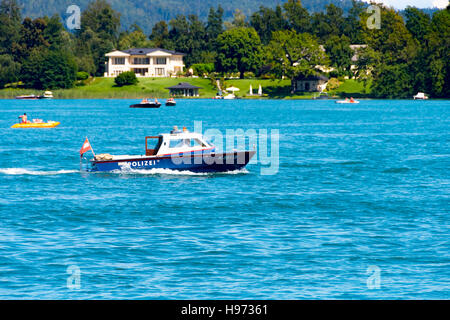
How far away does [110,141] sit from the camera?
279 feet

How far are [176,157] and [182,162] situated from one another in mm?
728

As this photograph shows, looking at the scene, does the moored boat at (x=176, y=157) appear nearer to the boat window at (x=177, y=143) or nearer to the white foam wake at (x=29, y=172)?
the boat window at (x=177, y=143)

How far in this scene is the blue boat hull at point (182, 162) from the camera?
156ft

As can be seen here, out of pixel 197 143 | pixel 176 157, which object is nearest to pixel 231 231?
pixel 176 157

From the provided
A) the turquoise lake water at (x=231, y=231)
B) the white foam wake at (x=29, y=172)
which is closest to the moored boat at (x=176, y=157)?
the turquoise lake water at (x=231, y=231)

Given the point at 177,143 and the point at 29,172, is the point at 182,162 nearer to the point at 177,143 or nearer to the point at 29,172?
the point at 177,143

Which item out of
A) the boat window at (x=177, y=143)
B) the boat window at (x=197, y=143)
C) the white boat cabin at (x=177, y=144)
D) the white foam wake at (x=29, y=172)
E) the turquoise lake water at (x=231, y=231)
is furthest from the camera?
the white foam wake at (x=29, y=172)

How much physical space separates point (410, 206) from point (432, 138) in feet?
188

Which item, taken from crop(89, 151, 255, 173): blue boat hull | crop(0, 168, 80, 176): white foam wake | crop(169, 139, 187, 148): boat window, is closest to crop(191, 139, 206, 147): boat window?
crop(89, 151, 255, 173): blue boat hull

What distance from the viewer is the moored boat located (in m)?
47.5

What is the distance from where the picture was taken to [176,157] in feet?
157

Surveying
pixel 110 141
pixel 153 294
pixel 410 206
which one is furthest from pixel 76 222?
pixel 110 141

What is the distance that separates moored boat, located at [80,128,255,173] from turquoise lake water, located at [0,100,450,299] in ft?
2.86
